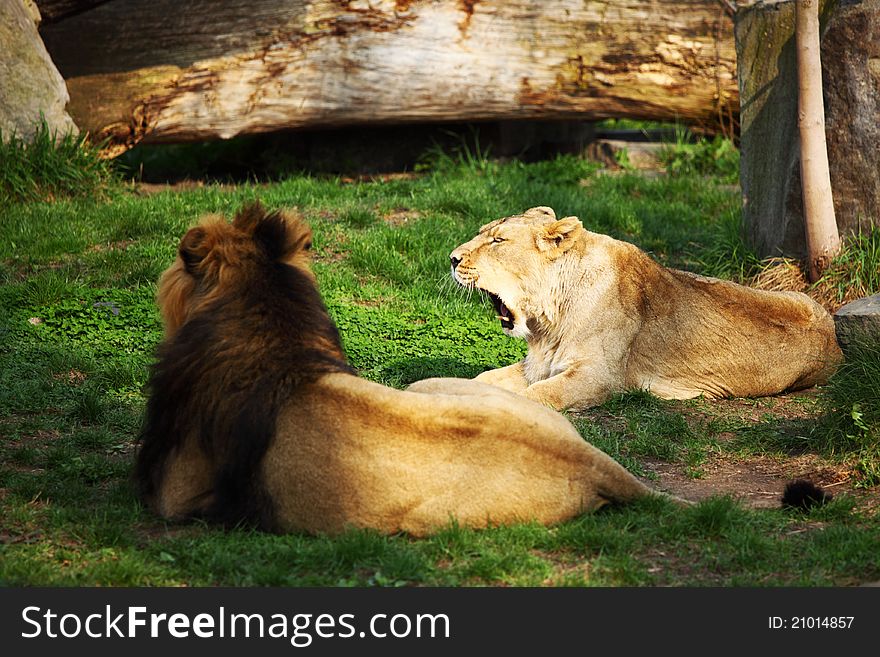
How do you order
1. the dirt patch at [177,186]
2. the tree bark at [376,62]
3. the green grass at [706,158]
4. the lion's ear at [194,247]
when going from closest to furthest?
the lion's ear at [194,247] → the tree bark at [376,62] → the dirt patch at [177,186] → the green grass at [706,158]

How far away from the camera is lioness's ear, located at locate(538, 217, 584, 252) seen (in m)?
6.92

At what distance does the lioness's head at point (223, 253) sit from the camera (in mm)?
4828

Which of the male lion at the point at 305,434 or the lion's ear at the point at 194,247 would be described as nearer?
the male lion at the point at 305,434

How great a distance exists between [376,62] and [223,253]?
6.46 m

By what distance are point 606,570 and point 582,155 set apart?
864cm

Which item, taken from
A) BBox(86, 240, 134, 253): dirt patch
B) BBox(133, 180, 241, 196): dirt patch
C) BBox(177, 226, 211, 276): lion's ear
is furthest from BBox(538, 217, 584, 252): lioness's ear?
BBox(133, 180, 241, 196): dirt patch

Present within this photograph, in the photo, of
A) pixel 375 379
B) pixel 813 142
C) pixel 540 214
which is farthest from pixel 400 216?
pixel 813 142

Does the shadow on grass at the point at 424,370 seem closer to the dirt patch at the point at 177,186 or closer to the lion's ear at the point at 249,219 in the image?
the lion's ear at the point at 249,219

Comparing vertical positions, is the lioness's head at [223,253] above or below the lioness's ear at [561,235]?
above

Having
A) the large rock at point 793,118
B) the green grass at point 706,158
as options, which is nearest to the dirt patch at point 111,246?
the large rock at point 793,118

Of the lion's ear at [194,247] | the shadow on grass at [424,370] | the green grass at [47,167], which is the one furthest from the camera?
the green grass at [47,167]

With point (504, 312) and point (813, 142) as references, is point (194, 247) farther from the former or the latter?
point (813, 142)

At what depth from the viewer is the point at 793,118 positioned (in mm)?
8617

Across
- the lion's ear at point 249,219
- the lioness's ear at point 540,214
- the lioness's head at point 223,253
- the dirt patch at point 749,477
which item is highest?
the lion's ear at point 249,219
